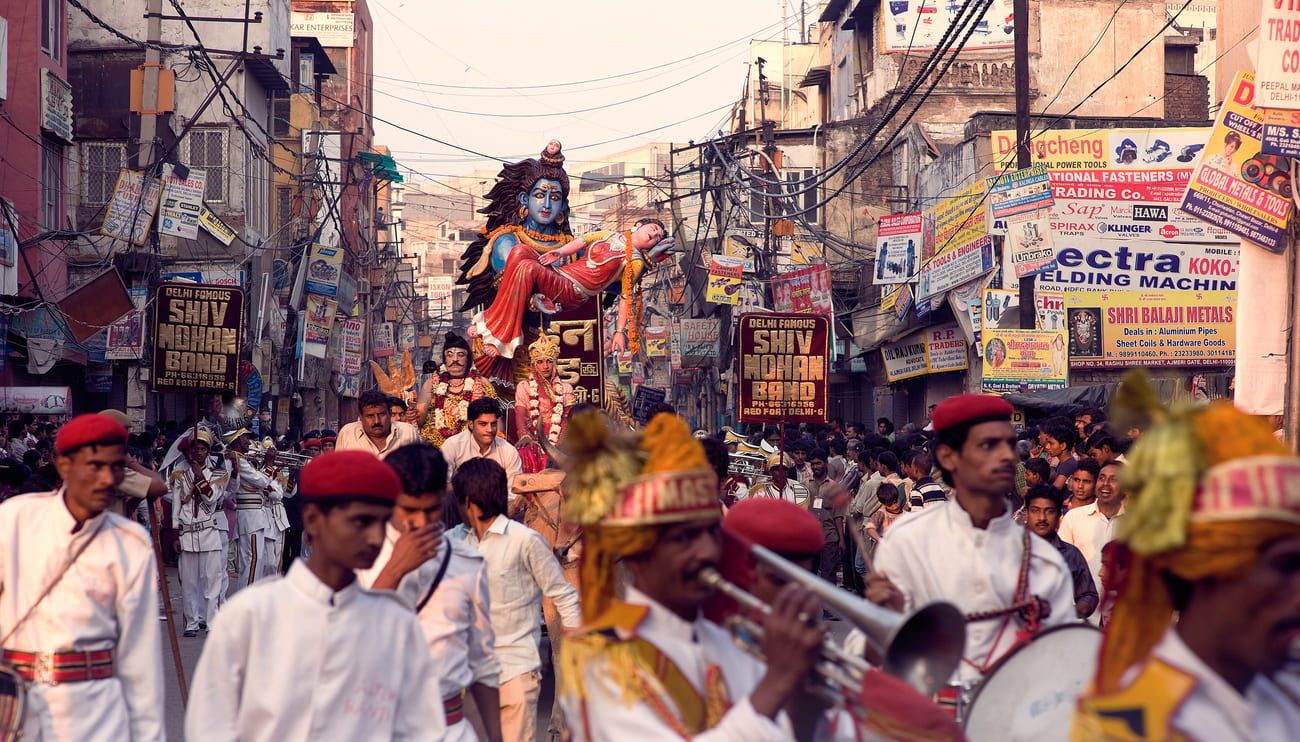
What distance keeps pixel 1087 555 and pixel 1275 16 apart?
3805 mm

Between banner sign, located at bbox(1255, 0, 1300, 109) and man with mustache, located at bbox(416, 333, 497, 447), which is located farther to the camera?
man with mustache, located at bbox(416, 333, 497, 447)

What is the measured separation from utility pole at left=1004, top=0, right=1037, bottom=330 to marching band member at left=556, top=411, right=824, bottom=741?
17.9m

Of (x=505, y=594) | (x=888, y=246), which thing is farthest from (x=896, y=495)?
(x=888, y=246)

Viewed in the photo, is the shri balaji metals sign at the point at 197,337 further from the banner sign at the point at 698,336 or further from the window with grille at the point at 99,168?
the banner sign at the point at 698,336

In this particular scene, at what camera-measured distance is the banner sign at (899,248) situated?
3145 cm

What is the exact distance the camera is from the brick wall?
40562 millimetres

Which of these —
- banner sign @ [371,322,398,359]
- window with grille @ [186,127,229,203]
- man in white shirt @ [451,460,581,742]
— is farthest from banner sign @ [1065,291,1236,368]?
banner sign @ [371,322,398,359]

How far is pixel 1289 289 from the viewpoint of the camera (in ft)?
37.8

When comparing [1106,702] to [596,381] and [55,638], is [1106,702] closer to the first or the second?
[55,638]

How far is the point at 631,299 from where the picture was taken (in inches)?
619

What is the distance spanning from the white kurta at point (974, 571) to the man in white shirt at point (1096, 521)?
4.39 meters

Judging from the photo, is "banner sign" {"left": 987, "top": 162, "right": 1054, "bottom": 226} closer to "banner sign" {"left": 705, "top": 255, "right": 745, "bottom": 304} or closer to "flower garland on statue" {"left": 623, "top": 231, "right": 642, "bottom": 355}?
"flower garland on statue" {"left": 623, "top": 231, "right": 642, "bottom": 355}

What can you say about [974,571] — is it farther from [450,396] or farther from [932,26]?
[932,26]

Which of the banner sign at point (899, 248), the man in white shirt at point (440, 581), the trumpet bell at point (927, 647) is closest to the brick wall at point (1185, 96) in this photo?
the banner sign at point (899, 248)
